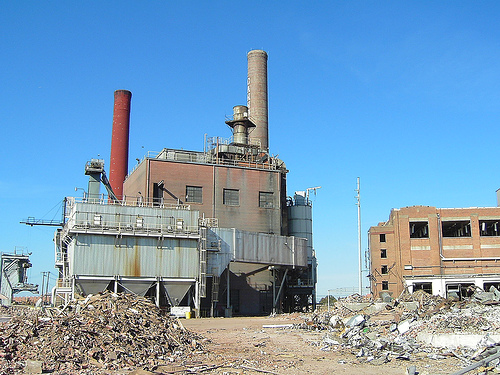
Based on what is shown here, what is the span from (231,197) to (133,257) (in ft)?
50.3

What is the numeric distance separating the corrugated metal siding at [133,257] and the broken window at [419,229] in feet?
89.7

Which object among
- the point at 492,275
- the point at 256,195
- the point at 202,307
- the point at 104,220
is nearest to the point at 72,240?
the point at 104,220

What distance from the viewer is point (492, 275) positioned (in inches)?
2291

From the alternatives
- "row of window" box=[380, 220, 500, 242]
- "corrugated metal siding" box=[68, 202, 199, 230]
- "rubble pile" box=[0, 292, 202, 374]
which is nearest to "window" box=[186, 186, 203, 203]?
"corrugated metal siding" box=[68, 202, 199, 230]

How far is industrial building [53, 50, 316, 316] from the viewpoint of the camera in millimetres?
43281

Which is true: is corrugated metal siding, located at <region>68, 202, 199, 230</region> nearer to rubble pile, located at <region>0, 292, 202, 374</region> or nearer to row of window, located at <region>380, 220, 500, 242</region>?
rubble pile, located at <region>0, 292, 202, 374</region>

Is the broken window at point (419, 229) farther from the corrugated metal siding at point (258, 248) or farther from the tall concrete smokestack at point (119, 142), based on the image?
the tall concrete smokestack at point (119, 142)

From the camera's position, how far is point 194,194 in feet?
182

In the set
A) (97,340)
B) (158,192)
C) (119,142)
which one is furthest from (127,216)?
(97,340)

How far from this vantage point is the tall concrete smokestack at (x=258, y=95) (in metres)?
70.4

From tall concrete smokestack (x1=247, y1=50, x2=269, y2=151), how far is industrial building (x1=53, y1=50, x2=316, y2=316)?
0.13 metres

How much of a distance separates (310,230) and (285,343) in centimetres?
4170

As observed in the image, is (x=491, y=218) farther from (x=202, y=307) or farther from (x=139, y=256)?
(x=139, y=256)

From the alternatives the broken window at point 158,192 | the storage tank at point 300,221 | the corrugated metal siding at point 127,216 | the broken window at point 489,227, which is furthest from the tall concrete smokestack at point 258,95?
the broken window at point 489,227
